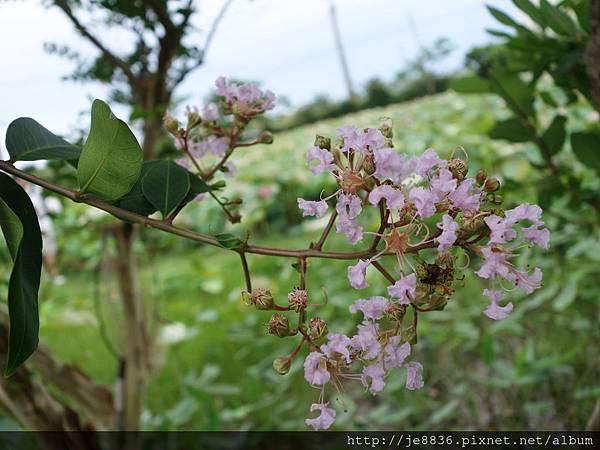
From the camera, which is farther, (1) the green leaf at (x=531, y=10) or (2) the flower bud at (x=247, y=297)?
(1) the green leaf at (x=531, y=10)

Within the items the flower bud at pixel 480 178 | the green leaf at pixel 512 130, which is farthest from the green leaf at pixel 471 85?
the flower bud at pixel 480 178

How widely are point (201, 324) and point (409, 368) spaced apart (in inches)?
83.3

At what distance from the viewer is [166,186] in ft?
1.68

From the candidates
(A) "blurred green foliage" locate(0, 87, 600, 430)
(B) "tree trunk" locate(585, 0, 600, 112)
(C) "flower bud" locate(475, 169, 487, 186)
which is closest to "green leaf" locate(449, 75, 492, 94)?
(A) "blurred green foliage" locate(0, 87, 600, 430)

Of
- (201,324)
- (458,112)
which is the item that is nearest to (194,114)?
(201,324)

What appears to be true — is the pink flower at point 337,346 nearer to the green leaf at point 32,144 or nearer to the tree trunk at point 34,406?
the green leaf at point 32,144

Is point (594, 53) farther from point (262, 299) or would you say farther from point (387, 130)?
point (262, 299)

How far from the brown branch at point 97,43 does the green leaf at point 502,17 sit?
1.84 ft

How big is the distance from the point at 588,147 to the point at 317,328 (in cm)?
66

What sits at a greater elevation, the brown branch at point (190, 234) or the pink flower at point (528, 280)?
the brown branch at point (190, 234)

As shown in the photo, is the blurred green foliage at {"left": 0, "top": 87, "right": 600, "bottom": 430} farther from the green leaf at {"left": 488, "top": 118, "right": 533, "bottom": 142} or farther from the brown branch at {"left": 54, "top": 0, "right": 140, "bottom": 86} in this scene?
the brown branch at {"left": 54, "top": 0, "right": 140, "bottom": 86}

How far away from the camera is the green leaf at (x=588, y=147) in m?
0.93

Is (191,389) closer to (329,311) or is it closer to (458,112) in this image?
(329,311)

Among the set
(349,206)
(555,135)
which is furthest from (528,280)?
(555,135)
